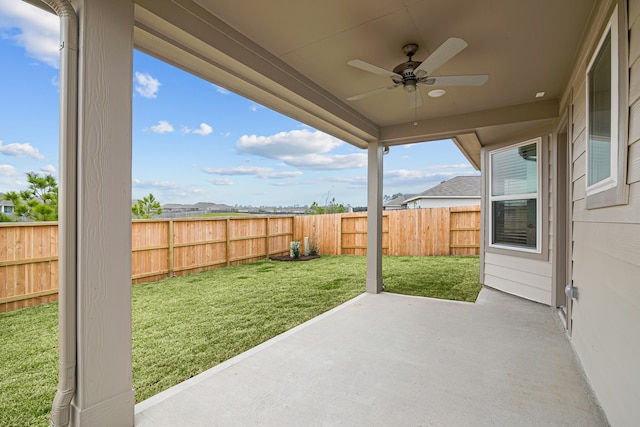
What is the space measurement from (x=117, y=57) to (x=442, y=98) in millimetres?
3008

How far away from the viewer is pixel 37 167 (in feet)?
15.8

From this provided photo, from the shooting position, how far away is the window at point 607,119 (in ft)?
4.73

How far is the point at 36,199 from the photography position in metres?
4.78

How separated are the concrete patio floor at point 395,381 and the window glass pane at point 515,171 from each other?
1.88 m

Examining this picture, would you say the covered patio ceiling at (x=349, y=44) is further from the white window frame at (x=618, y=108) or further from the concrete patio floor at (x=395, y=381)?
the concrete patio floor at (x=395, y=381)

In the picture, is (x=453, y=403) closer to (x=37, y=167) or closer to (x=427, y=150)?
(x=37, y=167)

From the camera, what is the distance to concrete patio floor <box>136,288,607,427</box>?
5.58ft

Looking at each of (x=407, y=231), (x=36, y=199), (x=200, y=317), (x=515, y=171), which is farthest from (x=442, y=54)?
(x=407, y=231)

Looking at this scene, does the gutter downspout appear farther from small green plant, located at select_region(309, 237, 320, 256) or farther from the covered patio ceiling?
small green plant, located at select_region(309, 237, 320, 256)

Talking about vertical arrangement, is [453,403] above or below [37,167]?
below

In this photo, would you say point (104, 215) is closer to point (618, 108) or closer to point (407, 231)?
point (618, 108)

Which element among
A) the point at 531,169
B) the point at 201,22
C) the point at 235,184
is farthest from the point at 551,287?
the point at 235,184

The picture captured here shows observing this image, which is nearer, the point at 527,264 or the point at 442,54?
the point at 442,54

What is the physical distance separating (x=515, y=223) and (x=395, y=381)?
333cm
